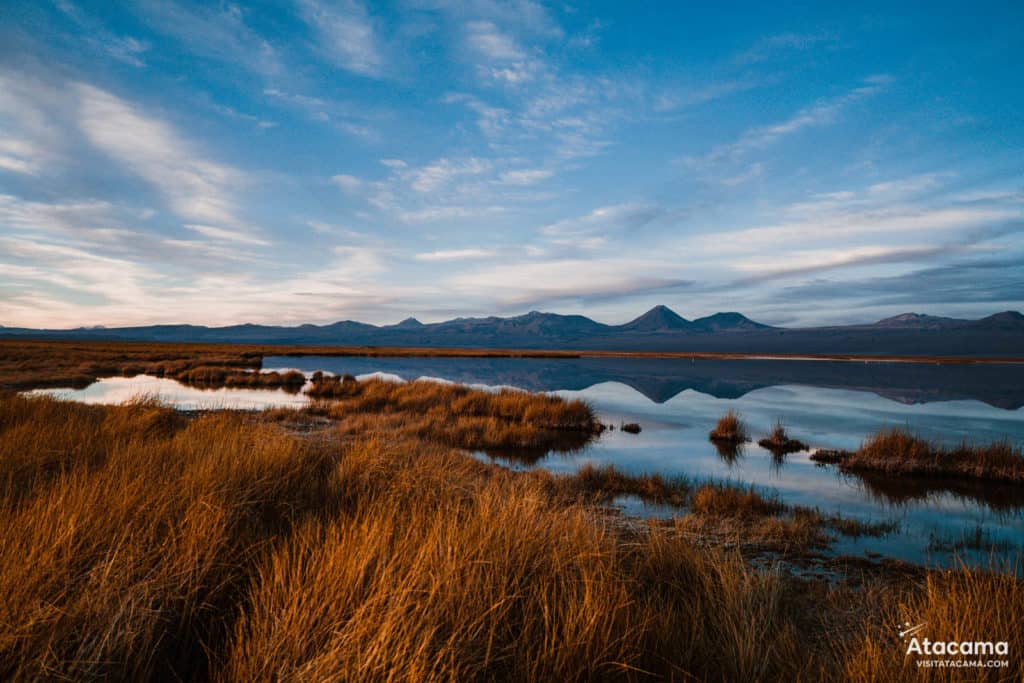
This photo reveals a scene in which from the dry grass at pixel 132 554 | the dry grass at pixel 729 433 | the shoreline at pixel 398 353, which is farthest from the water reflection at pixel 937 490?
the shoreline at pixel 398 353

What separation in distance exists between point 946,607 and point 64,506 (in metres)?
5.97

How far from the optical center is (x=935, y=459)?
12.0 meters

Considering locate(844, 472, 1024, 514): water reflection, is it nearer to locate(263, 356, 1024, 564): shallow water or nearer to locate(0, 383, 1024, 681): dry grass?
locate(263, 356, 1024, 564): shallow water

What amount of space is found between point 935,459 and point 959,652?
1184 centimetres

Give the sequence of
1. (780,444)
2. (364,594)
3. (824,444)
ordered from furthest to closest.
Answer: (824,444) → (780,444) → (364,594)

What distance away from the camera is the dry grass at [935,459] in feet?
37.3

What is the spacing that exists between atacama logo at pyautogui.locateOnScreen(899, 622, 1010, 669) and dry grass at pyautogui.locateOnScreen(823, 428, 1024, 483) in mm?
10675

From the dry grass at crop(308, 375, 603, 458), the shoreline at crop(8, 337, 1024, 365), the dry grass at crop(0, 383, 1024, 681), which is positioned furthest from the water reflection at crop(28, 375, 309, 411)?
the shoreline at crop(8, 337, 1024, 365)

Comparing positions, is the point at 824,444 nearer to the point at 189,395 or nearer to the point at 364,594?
the point at 364,594

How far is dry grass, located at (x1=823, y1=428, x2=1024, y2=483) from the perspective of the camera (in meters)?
11.4

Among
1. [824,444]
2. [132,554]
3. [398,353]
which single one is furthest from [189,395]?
[398,353]

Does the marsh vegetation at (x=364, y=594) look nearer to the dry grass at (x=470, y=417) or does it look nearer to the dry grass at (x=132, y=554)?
the dry grass at (x=132, y=554)

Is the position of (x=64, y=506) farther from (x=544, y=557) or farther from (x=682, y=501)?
(x=682, y=501)

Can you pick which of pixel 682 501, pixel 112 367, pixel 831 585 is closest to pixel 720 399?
pixel 682 501
